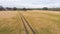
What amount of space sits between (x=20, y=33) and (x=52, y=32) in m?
4.77

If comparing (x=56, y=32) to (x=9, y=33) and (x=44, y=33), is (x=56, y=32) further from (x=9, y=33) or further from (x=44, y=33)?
(x=9, y=33)

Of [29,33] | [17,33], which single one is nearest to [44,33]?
[29,33]

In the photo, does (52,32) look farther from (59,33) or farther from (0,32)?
(0,32)

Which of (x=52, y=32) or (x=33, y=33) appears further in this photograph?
(x=52, y=32)

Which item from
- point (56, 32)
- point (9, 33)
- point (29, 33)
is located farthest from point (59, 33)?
point (9, 33)

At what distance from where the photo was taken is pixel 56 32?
2597cm

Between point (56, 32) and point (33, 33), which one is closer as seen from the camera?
point (33, 33)

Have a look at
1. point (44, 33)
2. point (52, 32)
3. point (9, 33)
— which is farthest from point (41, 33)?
point (9, 33)

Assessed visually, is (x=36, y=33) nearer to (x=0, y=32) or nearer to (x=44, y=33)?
(x=44, y=33)

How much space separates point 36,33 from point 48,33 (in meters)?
1.80

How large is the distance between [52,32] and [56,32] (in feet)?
2.00

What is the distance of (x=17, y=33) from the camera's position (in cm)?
2459

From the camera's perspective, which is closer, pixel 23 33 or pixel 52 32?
pixel 23 33

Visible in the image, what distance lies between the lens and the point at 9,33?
2466 cm
